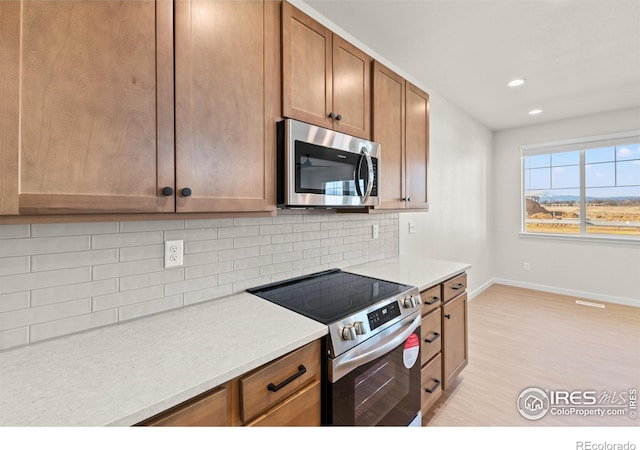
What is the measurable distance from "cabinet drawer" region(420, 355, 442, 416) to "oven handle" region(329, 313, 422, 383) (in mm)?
430

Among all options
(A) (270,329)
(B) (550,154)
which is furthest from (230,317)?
(B) (550,154)

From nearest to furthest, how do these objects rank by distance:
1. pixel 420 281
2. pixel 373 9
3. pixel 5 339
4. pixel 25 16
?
pixel 25 16
pixel 5 339
pixel 420 281
pixel 373 9

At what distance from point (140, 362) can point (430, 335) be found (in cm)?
155

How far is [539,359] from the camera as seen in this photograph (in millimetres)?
2537

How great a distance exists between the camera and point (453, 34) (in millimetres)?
2154

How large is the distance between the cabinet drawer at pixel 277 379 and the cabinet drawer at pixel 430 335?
88 centimetres

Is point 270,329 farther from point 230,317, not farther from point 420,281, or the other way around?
point 420,281

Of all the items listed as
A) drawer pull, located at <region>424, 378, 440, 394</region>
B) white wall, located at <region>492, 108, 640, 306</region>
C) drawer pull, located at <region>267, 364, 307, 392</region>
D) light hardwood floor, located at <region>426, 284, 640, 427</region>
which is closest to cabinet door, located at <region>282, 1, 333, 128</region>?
drawer pull, located at <region>267, 364, 307, 392</region>

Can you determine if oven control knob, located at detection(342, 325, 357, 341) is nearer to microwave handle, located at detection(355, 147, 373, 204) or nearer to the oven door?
the oven door

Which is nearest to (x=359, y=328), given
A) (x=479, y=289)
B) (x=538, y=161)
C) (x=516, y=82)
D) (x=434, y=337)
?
(x=434, y=337)

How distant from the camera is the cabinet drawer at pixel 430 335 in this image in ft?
5.63

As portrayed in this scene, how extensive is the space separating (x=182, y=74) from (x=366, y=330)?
3.98 feet

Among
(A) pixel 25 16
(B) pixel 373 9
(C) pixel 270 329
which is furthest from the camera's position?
(B) pixel 373 9

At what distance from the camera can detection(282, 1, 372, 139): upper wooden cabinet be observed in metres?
1.36
